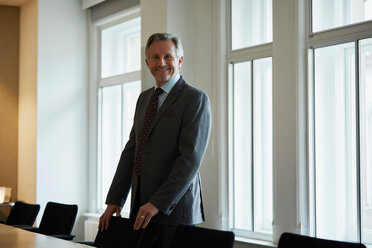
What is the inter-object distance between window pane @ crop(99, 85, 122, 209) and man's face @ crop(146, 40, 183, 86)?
390cm

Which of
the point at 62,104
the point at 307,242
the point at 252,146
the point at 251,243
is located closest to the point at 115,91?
the point at 62,104

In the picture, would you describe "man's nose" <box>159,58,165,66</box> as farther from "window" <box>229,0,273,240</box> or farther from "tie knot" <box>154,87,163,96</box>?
"window" <box>229,0,273,240</box>

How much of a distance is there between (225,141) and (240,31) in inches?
40.4

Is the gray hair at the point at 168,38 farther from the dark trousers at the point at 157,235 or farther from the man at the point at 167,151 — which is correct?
the dark trousers at the point at 157,235

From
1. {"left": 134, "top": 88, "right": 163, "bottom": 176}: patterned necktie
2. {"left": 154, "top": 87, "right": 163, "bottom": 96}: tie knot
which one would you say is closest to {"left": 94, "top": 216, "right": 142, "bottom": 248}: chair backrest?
{"left": 134, "top": 88, "right": 163, "bottom": 176}: patterned necktie

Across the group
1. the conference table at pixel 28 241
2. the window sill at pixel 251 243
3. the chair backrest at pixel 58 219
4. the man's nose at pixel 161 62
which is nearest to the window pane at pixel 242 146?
the window sill at pixel 251 243

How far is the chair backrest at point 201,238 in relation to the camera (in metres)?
2.35

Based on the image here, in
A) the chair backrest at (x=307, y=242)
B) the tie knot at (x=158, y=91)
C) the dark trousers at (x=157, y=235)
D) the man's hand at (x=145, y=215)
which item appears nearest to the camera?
Answer: the chair backrest at (x=307, y=242)

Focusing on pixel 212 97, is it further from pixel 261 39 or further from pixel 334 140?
pixel 334 140

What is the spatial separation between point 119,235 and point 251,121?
7.42ft

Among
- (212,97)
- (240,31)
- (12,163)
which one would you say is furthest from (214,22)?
(12,163)

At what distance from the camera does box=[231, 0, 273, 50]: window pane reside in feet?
15.9

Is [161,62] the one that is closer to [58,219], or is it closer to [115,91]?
[58,219]

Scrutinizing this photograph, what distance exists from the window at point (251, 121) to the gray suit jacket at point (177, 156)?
1815mm
